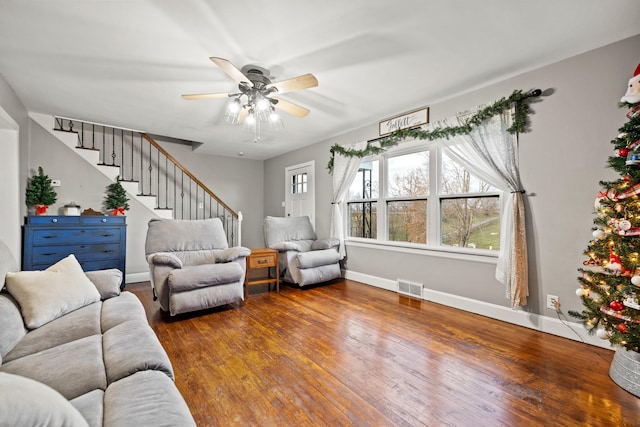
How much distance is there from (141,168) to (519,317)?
6296mm

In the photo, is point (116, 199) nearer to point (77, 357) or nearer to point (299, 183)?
point (299, 183)

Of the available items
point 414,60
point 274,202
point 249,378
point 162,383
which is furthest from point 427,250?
point 274,202

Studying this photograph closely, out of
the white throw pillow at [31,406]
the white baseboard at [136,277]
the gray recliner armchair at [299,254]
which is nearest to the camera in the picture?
the white throw pillow at [31,406]

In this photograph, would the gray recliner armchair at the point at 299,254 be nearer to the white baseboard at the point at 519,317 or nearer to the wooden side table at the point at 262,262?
the wooden side table at the point at 262,262

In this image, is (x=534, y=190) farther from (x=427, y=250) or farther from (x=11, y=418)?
(x=11, y=418)

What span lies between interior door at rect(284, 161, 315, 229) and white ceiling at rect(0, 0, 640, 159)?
6.99ft

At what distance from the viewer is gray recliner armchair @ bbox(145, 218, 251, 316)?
118 inches

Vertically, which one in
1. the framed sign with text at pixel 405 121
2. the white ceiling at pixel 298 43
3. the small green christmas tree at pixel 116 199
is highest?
the white ceiling at pixel 298 43

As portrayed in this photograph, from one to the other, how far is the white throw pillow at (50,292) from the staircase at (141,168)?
3.15 meters

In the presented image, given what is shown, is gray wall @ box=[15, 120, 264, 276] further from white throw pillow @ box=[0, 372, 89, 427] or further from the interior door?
white throw pillow @ box=[0, 372, 89, 427]

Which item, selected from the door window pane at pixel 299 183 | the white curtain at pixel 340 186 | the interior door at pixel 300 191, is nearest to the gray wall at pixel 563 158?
the white curtain at pixel 340 186

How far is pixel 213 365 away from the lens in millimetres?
2094

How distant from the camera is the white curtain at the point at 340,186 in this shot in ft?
15.2

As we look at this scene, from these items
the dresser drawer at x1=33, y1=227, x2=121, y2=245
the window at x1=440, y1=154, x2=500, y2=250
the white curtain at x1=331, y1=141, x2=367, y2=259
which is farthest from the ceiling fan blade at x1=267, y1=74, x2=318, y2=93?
the dresser drawer at x1=33, y1=227, x2=121, y2=245
